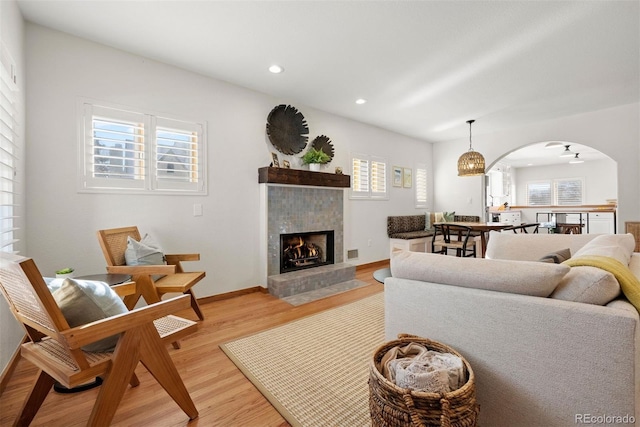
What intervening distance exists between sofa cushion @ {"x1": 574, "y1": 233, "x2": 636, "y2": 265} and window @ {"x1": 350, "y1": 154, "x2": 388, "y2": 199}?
10.8ft

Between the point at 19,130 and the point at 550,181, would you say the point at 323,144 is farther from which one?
the point at 550,181

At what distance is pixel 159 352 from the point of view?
1356mm

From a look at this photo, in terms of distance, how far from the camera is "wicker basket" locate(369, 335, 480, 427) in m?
1.00

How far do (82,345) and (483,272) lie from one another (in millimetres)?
1698

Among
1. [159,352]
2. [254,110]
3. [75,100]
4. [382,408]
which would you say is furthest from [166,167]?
[382,408]

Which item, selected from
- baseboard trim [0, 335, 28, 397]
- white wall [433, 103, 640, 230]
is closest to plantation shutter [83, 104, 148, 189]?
baseboard trim [0, 335, 28, 397]

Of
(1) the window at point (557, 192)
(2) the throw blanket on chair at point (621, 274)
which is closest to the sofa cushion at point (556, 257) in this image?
(2) the throw blanket on chair at point (621, 274)

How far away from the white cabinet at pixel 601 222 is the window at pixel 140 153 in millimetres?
8622

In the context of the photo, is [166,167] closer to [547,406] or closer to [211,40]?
[211,40]

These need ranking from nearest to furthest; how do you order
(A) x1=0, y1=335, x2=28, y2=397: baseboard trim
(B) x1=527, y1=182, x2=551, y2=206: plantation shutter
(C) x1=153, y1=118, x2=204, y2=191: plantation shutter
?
(A) x1=0, y1=335, x2=28, y2=397: baseboard trim, (C) x1=153, y1=118, x2=204, y2=191: plantation shutter, (B) x1=527, y1=182, x2=551, y2=206: plantation shutter

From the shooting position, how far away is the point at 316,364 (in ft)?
6.37

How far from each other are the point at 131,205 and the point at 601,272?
3436 mm

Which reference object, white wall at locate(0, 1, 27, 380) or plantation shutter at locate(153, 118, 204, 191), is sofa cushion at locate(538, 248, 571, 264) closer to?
plantation shutter at locate(153, 118, 204, 191)

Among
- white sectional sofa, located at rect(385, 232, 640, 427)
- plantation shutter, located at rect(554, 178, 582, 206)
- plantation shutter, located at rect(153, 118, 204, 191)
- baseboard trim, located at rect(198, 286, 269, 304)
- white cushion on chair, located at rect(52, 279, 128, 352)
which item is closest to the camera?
white sectional sofa, located at rect(385, 232, 640, 427)
